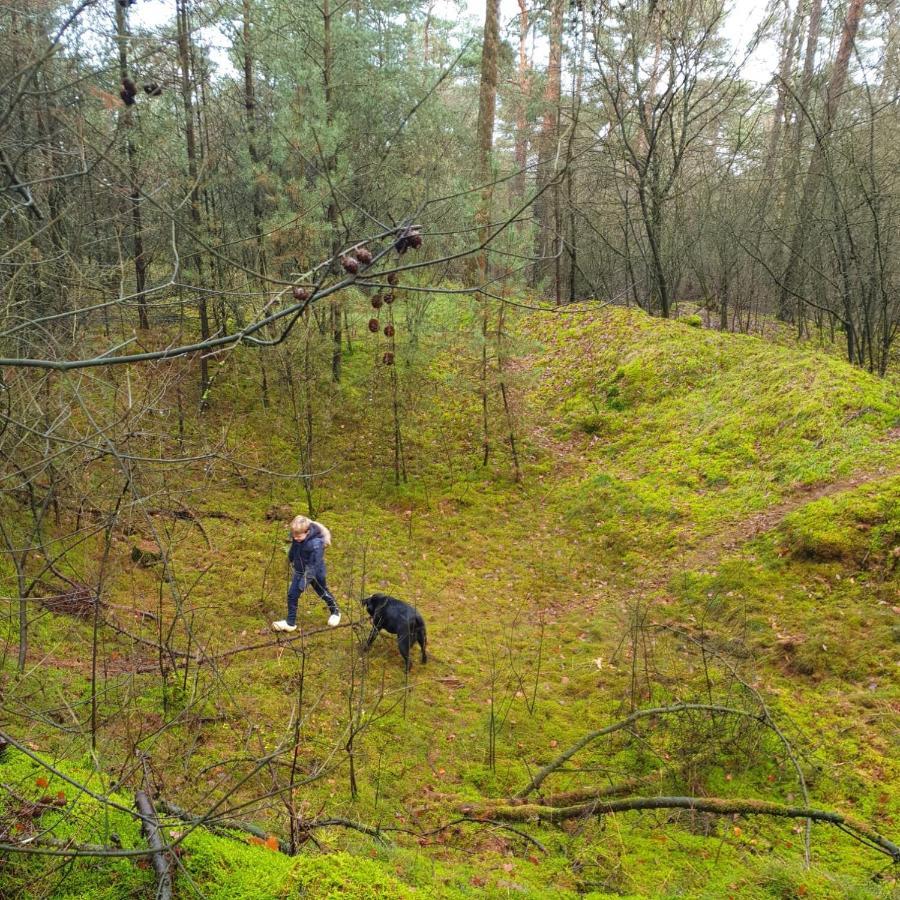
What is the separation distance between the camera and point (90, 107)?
25.6ft

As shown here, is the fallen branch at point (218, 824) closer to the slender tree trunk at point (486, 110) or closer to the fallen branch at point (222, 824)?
the fallen branch at point (222, 824)

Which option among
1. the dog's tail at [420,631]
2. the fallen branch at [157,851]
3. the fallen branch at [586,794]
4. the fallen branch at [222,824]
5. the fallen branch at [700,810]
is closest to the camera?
the fallen branch at [157,851]

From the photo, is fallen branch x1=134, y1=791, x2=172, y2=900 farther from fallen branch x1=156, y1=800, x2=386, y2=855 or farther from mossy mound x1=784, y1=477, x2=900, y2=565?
mossy mound x1=784, y1=477, x2=900, y2=565

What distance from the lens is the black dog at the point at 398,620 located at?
6.44m

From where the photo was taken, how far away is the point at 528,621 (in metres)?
8.12

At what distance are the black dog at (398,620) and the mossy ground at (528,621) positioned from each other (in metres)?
0.43

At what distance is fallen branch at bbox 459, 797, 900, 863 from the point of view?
9.32 feet

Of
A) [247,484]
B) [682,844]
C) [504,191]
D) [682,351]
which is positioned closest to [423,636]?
[682,844]

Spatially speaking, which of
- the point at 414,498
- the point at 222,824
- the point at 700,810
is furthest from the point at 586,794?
the point at 414,498

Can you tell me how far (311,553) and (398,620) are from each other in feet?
4.56

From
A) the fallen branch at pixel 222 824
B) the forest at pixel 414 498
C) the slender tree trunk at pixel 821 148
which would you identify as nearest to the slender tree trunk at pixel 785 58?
the forest at pixel 414 498

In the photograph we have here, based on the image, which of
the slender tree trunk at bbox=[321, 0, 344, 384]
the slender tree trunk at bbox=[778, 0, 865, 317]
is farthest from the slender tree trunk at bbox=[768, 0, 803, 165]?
the slender tree trunk at bbox=[321, 0, 344, 384]

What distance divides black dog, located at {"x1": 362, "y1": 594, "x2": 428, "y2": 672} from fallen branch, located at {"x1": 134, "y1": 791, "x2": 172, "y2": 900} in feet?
15.1

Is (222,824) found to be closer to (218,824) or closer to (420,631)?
(218,824)
